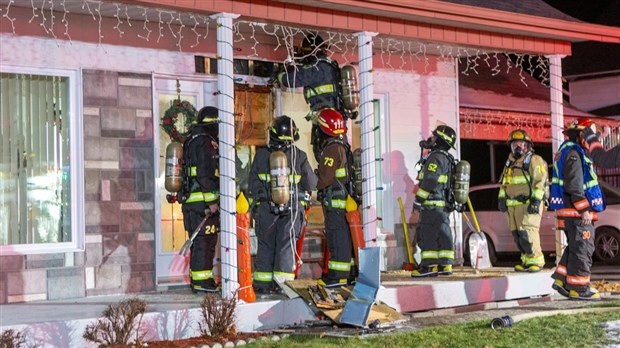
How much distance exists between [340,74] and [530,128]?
8.64m

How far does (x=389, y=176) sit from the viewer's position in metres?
14.9

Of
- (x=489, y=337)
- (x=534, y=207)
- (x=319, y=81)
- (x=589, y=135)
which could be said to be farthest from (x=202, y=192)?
(x=534, y=207)

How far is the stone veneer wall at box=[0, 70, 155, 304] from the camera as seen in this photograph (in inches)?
461

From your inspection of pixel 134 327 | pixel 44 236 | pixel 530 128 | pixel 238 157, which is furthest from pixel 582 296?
pixel 530 128

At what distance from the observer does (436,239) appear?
13.3 meters

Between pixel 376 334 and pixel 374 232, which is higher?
pixel 374 232

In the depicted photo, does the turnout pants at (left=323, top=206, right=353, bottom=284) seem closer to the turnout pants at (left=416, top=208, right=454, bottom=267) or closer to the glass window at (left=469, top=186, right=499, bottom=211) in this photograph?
the turnout pants at (left=416, top=208, right=454, bottom=267)

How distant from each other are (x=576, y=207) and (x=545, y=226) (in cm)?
733

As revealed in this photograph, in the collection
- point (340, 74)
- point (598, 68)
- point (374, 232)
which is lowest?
point (374, 232)

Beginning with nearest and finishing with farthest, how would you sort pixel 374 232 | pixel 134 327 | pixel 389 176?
pixel 134 327 → pixel 374 232 → pixel 389 176

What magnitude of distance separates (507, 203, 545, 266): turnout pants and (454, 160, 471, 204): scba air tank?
3.59 ft

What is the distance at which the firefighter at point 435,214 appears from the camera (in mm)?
13227

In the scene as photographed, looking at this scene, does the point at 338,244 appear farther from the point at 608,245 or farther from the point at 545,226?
the point at 608,245

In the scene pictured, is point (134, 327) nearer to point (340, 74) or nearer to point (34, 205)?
point (34, 205)
